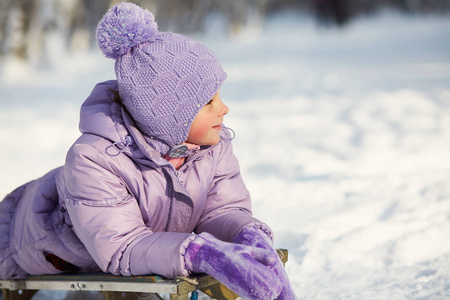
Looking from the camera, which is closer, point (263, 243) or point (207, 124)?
point (263, 243)

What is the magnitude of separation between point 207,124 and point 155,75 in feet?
0.76

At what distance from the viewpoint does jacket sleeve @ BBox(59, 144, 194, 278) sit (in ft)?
5.47

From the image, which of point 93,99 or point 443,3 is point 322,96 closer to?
point 93,99

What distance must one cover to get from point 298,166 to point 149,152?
87.3 inches

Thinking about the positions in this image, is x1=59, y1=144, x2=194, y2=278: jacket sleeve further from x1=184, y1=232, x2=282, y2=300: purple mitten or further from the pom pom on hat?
the pom pom on hat

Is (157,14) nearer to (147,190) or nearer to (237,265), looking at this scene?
(147,190)

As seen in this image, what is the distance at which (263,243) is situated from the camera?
5.82 feet

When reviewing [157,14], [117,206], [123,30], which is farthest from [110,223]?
[157,14]

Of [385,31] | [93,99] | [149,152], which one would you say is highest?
[93,99]

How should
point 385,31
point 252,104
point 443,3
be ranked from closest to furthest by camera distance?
point 252,104
point 385,31
point 443,3

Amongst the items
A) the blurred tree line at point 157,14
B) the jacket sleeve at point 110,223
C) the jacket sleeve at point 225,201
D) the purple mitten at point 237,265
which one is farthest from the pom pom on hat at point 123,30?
the blurred tree line at point 157,14

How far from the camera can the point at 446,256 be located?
2348 mm

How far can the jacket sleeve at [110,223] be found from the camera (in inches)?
65.6

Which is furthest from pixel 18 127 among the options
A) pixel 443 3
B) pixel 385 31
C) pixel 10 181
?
pixel 443 3
